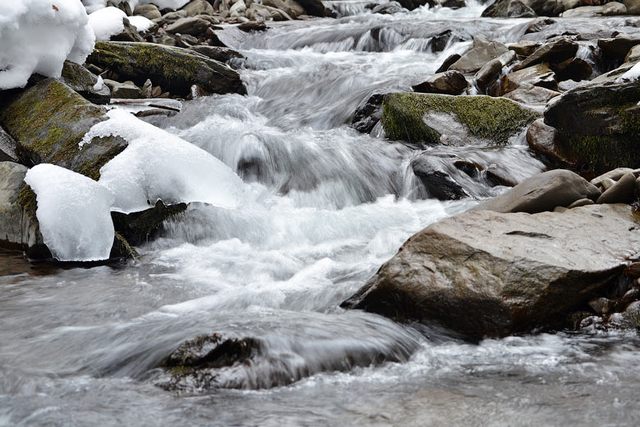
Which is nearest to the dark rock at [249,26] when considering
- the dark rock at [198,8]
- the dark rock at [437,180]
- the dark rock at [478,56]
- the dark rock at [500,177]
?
the dark rock at [198,8]

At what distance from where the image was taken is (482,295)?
3.80 meters

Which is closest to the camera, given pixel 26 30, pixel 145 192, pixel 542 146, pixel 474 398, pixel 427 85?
pixel 474 398

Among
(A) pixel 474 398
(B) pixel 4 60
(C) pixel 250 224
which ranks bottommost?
(C) pixel 250 224

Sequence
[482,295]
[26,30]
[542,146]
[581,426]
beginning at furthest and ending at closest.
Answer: [542,146], [26,30], [482,295], [581,426]

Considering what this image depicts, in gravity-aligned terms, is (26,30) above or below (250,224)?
above

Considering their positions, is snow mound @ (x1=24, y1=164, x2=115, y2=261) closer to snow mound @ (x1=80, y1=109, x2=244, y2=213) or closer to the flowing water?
the flowing water

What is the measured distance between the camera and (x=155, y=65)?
989 cm

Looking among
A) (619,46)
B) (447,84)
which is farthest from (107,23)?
(619,46)

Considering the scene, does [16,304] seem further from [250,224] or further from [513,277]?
[513,277]

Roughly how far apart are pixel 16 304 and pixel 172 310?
3.53 ft

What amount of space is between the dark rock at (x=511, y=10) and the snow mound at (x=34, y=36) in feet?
33.0

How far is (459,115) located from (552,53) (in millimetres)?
2395

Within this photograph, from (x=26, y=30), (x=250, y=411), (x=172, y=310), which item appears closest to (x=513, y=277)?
(x=250, y=411)

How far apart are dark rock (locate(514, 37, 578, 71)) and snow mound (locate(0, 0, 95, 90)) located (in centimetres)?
556
